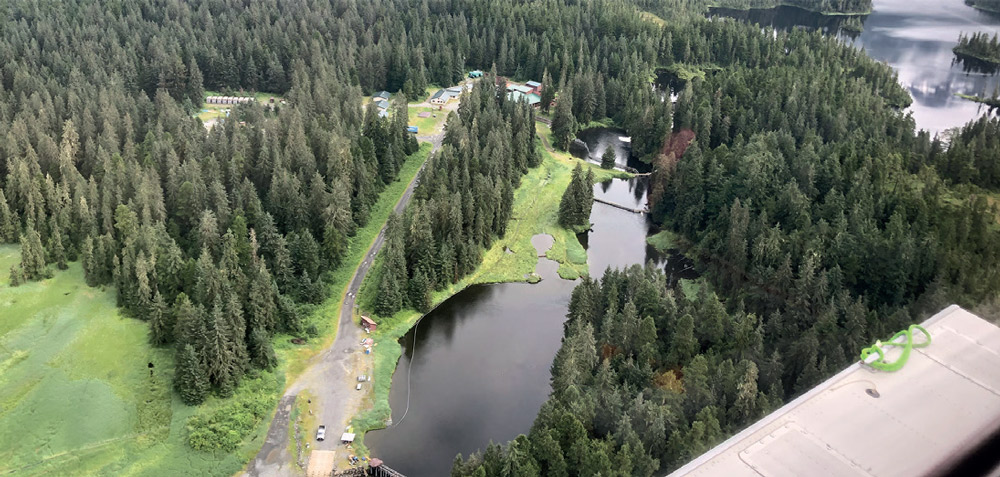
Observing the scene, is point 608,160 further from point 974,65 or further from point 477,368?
point 974,65

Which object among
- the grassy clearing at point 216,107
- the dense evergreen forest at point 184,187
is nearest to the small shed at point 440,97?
the dense evergreen forest at point 184,187

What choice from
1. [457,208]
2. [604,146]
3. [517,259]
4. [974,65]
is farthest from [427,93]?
[974,65]

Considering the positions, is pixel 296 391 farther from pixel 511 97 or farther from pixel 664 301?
pixel 511 97

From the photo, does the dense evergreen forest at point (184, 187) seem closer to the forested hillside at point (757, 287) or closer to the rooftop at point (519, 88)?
the forested hillside at point (757, 287)

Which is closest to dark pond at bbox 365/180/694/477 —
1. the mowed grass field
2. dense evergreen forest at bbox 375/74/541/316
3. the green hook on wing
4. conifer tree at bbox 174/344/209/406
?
dense evergreen forest at bbox 375/74/541/316

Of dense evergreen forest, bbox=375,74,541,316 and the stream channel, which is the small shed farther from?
the stream channel
